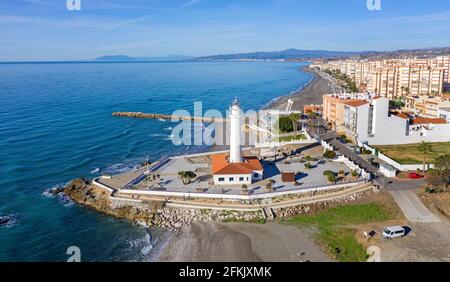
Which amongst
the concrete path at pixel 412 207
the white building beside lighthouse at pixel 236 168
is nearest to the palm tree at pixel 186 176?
the white building beside lighthouse at pixel 236 168

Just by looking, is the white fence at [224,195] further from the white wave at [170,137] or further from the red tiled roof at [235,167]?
the white wave at [170,137]

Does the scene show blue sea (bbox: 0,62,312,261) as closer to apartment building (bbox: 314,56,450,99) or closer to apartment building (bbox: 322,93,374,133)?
apartment building (bbox: 322,93,374,133)

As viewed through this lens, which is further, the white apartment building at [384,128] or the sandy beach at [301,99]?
the sandy beach at [301,99]

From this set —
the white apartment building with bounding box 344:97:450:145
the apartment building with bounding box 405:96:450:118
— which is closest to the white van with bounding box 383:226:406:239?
the white apartment building with bounding box 344:97:450:145

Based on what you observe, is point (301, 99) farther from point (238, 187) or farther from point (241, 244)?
point (241, 244)
